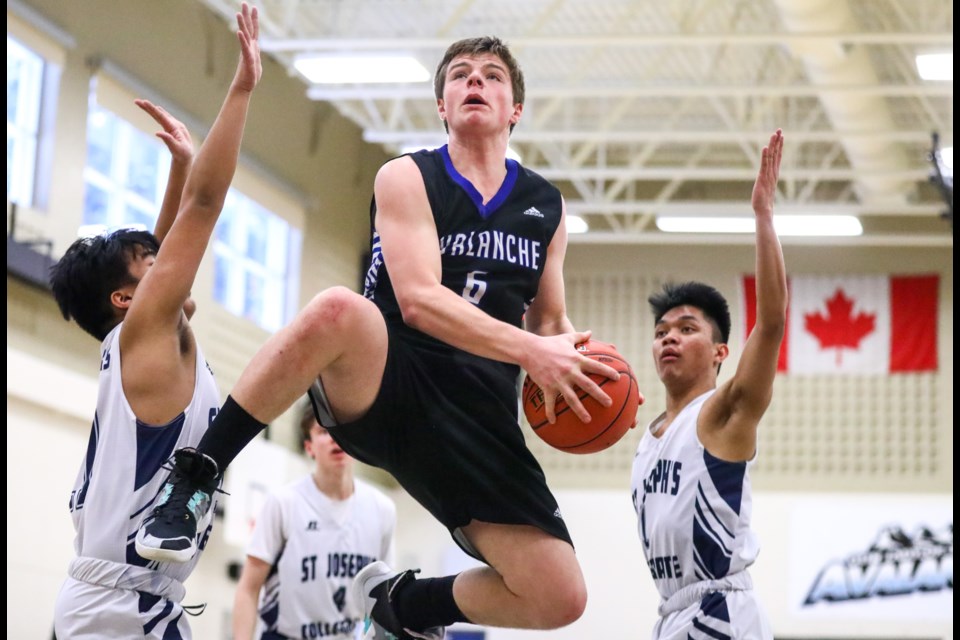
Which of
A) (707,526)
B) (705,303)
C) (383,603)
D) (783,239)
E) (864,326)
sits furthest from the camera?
(864,326)

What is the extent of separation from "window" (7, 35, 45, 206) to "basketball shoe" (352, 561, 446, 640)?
785cm

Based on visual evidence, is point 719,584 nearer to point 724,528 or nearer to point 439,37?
point 724,528

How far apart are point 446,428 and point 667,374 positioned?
6.35ft

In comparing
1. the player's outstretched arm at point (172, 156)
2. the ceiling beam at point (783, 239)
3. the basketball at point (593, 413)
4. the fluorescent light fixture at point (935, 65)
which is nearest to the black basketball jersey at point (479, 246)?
the basketball at point (593, 413)

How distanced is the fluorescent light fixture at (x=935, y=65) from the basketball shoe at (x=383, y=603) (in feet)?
31.7

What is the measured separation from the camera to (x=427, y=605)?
426 cm

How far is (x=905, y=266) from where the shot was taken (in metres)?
19.6

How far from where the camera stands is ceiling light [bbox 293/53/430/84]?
13.1m

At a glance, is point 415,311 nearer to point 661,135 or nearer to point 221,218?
point 221,218

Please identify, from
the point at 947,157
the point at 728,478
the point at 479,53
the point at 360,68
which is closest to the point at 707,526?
the point at 728,478

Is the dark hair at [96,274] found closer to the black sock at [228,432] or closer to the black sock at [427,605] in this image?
the black sock at [228,432]

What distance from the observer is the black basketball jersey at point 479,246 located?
13.5 feet

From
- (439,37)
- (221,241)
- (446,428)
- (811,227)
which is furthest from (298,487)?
(811,227)

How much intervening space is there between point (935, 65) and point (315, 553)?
27.0ft
